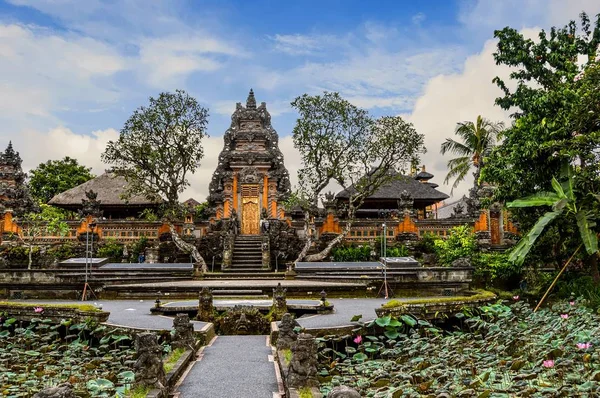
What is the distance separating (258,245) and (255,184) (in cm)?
467

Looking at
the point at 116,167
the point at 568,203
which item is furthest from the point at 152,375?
the point at 116,167

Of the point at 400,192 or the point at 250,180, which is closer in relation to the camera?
the point at 250,180

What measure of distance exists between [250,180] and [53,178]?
2405 cm

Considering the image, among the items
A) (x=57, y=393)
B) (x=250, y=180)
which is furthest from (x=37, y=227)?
(x=57, y=393)

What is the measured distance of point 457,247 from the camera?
21203mm

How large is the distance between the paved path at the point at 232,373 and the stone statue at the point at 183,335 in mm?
334

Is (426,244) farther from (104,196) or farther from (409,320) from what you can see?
(104,196)

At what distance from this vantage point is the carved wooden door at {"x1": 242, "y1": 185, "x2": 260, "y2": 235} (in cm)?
2795

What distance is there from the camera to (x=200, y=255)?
928 inches

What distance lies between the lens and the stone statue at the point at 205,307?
36.5ft

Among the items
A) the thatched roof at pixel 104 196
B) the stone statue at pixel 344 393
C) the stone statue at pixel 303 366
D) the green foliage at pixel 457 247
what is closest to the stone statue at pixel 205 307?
the stone statue at pixel 303 366

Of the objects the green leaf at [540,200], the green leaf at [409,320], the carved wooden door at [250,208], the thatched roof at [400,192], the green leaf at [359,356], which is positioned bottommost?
the green leaf at [359,356]

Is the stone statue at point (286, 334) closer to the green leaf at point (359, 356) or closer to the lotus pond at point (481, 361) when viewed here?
the lotus pond at point (481, 361)

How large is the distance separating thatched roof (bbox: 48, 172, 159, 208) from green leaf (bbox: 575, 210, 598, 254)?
85.5ft
